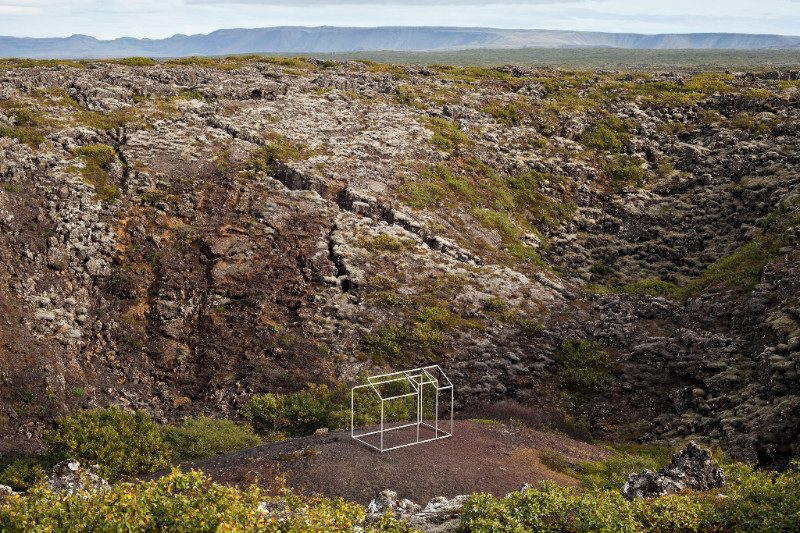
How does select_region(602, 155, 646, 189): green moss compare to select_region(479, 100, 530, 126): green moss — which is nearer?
select_region(602, 155, 646, 189): green moss

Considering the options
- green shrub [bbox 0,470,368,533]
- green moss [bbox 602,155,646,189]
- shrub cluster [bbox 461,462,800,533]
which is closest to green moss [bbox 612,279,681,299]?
green moss [bbox 602,155,646,189]

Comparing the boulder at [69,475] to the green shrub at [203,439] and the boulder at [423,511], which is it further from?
the boulder at [423,511]

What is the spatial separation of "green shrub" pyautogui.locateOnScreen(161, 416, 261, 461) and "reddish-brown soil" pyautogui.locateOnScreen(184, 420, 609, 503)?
1407 millimetres

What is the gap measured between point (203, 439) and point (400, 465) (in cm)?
744

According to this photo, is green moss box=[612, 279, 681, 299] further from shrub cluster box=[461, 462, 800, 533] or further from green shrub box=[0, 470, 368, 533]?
green shrub box=[0, 470, 368, 533]

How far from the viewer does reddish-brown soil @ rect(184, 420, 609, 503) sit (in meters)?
22.8

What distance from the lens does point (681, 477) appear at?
20969 millimetres

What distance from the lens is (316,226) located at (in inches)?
1608

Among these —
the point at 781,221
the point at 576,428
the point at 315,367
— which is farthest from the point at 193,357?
the point at 781,221

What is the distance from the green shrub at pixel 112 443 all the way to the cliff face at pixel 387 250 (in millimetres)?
3869

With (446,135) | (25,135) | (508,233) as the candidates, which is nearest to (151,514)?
(508,233)

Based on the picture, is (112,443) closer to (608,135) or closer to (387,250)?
(387,250)

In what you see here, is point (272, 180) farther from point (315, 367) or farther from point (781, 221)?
point (781, 221)

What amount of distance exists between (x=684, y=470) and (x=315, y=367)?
53.5 ft
